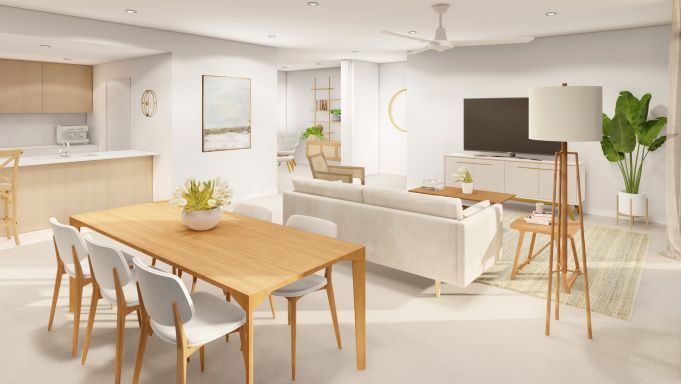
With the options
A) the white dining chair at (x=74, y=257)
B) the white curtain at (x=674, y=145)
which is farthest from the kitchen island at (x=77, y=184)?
the white curtain at (x=674, y=145)

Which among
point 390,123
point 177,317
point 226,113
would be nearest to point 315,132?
point 390,123

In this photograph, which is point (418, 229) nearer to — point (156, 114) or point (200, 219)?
point (200, 219)

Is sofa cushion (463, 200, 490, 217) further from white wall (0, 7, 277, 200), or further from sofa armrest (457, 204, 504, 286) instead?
white wall (0, 7, 277, 200)

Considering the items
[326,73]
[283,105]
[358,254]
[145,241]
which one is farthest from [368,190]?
[283,105]

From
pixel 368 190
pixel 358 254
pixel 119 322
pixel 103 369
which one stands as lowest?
pixel 103 369

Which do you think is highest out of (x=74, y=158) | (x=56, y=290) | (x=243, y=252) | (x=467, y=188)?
(x=74, y=158)

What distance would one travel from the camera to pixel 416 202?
400 cm

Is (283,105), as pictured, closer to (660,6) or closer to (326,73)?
(326,73)

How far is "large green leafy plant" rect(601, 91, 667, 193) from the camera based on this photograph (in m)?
6.03

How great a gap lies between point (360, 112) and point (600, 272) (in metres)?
7.08

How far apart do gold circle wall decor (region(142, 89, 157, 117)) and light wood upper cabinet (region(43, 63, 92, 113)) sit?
200 cm

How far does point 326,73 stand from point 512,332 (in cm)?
1019

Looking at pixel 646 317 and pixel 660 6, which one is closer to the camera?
pixel 646 317

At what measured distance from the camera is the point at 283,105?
1351 centimetres
